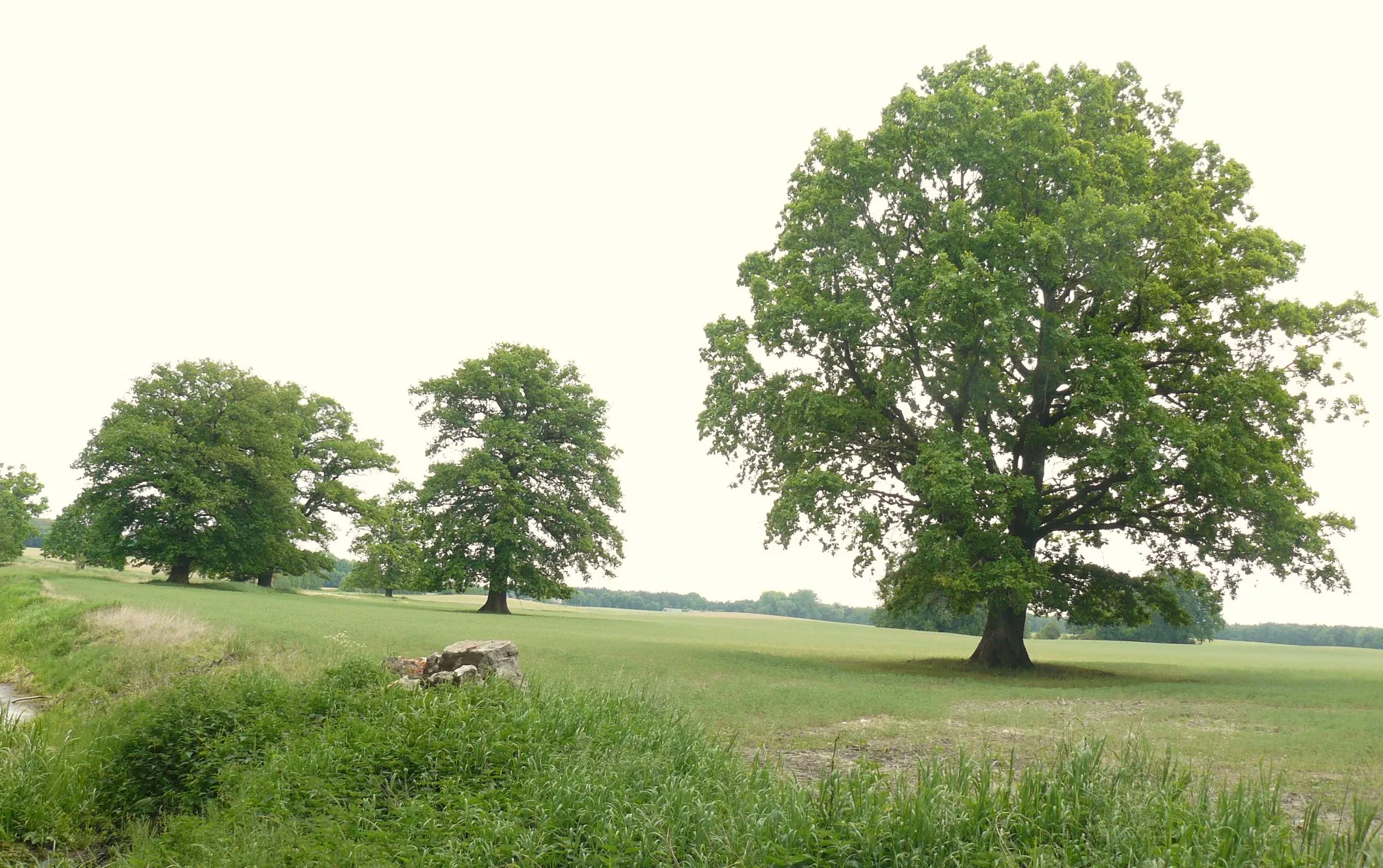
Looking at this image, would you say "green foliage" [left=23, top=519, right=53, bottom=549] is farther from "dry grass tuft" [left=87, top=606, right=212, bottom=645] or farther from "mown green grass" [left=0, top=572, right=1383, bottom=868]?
"mown green grass" [left=0, top=572, right=1383, bottom=868]

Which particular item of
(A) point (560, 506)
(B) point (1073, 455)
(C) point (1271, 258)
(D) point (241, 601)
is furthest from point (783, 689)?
(A) point (560, 506)

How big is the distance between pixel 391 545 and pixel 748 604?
97.8 m

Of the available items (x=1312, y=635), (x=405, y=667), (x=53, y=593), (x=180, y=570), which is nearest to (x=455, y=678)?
(x=405, y=667)

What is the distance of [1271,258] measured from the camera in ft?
75.9

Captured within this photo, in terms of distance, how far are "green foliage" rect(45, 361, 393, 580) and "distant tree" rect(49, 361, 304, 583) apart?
0.19ft

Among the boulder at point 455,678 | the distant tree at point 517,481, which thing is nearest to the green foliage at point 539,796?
the boulder at point 455,678

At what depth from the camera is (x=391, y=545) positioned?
53.8 meters

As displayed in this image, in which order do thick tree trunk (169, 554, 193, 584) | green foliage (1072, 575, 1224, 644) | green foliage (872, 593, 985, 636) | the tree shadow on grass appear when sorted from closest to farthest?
1. the tree shadow on grass
2. thick tree trunk (169, 554, 193, 584)
3. green foliage (1072, 575, 1224, 644)
4. green foliage (872, 593, 985, 636)

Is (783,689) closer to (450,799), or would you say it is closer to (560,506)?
(450,799)

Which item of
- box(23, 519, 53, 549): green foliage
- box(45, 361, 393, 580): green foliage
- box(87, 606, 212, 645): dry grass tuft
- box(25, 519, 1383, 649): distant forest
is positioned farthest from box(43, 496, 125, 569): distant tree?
box(23, 519, 53, 549): green foliage

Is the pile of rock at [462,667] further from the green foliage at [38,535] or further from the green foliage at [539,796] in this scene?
the green foliage at [38,535]

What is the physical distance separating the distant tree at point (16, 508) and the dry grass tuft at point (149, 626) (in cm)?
6068

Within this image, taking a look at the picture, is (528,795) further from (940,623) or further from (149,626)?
(940,623)

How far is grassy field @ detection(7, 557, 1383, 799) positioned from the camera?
35.0 feet
